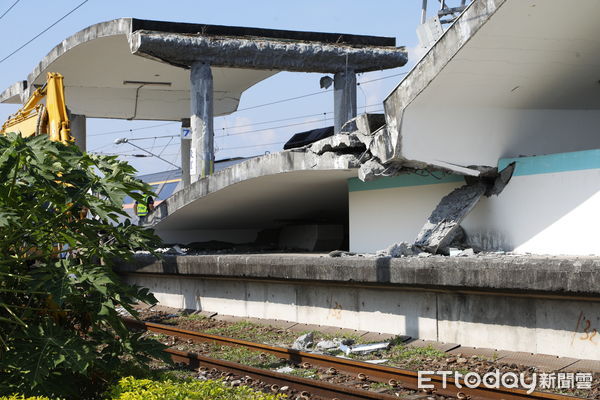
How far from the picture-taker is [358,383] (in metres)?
9.05

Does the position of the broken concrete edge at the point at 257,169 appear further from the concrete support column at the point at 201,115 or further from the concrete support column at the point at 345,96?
the concrete support column at the point at 345,96

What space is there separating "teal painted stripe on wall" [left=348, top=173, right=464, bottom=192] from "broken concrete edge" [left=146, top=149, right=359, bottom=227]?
115cm

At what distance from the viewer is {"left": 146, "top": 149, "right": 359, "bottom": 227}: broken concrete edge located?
14.4m

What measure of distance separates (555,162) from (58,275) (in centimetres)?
751

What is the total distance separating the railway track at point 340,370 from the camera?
781 cm

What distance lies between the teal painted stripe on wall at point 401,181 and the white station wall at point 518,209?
18 mm

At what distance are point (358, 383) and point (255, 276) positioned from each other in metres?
5.65

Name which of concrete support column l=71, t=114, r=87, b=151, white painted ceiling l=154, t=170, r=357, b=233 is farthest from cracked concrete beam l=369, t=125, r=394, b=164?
concrete support column l=71, t=114, r=87, b=151

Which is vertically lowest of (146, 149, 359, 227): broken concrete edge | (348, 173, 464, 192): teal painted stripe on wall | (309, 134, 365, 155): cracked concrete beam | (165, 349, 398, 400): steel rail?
(165, 349, 398, 400): steel rail

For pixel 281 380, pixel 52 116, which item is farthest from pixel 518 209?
pixel 52 116

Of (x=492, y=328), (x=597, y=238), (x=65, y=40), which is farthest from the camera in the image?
(x=65, y=40)

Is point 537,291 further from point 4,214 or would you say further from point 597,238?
point 4,214

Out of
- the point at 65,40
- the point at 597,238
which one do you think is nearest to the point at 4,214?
the point at 597,238

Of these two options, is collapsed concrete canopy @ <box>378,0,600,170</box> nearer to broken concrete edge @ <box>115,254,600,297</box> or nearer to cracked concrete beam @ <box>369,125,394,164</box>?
cracked concrete beam @ <box>369,125,394,164</box>
